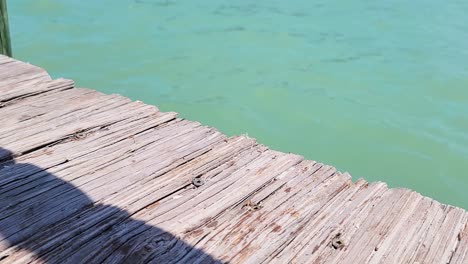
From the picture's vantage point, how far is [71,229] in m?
1.68

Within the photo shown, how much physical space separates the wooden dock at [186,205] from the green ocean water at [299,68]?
3665 mm

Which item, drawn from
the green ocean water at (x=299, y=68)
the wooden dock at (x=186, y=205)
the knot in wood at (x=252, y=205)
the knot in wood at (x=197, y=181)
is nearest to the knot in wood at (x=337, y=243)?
the wooden dock at (x=186, y=205)

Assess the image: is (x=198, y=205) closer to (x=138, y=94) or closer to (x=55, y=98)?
(x=55, y=98)

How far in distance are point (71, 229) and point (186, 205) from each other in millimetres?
383

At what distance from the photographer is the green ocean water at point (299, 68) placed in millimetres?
6188

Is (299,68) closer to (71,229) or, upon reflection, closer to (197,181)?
(197,181)

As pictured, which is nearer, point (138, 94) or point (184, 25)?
point (138, 94)

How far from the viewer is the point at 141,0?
1023cm

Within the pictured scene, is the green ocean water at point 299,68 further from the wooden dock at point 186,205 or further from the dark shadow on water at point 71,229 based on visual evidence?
the dark shadow on water at point 71,229

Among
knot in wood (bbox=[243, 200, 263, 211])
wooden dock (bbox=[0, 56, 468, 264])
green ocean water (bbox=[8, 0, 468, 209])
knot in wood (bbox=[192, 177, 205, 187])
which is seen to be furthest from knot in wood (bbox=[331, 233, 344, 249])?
green ocean water (bbox=[8, 0, 468, 209])

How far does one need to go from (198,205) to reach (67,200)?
436 millimetres

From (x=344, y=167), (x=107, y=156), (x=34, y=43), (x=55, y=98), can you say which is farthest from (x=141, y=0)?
(x=107, y=156)

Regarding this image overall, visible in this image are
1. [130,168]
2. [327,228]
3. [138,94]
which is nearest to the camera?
[327,228]

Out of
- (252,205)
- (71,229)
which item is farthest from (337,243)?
(71,229)
